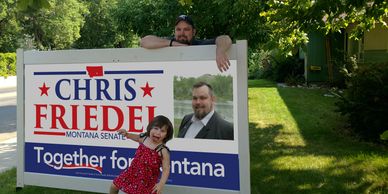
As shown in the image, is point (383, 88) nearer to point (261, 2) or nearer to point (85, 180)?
point (261, 2)

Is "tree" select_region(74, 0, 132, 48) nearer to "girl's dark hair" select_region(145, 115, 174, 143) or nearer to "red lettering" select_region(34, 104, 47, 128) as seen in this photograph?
"red lettering" select_region(34, 104, 47, 128)

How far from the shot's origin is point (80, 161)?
443 cm

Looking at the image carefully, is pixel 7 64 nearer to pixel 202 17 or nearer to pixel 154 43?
pixel 202 17

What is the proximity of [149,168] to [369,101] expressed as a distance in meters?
5.32

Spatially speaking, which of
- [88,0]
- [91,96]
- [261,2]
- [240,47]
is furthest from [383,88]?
[88,0]

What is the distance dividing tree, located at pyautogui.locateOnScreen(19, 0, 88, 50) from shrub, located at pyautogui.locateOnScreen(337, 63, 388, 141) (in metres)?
35.8

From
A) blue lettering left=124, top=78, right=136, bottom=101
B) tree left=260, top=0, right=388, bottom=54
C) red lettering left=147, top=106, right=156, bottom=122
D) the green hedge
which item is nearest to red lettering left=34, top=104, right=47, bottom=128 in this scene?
blue lettering left=124, top=78, right=136, bottom=101

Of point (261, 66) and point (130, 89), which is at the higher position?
point (261, 66)

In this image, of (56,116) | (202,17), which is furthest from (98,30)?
(56,116)

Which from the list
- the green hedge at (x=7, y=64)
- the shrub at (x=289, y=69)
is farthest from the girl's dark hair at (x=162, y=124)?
the green hedge at (x=7, y=64)

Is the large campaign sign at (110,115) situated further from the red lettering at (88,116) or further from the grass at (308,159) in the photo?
the grass at (308,159)

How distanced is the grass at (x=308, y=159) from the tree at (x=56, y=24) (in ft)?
112

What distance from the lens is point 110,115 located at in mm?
4293

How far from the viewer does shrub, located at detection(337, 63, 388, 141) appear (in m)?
7.54
